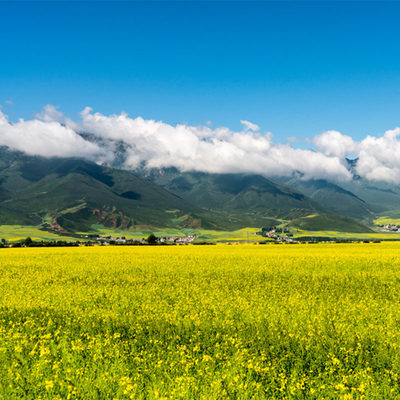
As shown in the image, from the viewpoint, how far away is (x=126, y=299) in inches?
666

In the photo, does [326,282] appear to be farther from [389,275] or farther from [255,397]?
[255,397]

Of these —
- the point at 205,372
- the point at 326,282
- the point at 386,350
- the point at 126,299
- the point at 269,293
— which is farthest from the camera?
the point at 326,282

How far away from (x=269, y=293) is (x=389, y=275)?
14747 mm

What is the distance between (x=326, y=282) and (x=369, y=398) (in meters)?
16.8

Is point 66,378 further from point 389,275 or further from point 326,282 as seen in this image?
point 389,275

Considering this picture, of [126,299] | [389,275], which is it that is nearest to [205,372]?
[126,299]

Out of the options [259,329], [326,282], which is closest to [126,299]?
[259,329]

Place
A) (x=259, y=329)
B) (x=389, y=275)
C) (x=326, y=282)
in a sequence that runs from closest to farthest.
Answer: (x=259, y=329) < (x=326, y=282) < (x=389, y=275)

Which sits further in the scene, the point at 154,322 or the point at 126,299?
the point at 126,299

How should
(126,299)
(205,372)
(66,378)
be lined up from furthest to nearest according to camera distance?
(126,299), (205,372), (66,378)

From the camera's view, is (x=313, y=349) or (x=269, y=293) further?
(x=269, y=293)

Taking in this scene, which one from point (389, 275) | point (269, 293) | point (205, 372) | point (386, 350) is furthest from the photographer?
point (389, 275)

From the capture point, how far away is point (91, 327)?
525 inches

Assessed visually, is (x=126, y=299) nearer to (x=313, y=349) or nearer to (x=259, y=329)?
(x=259, y=329)
